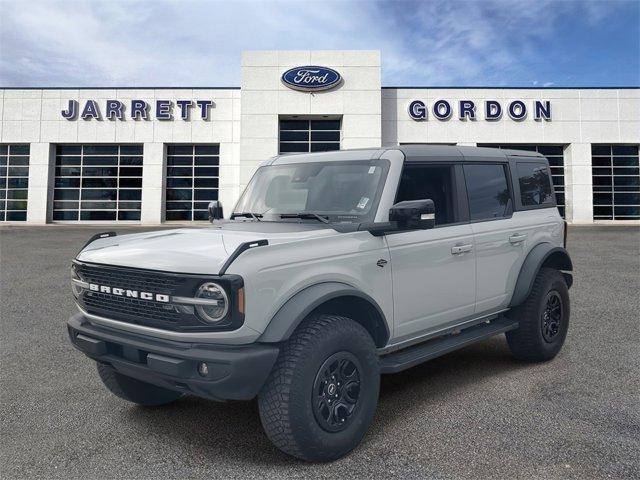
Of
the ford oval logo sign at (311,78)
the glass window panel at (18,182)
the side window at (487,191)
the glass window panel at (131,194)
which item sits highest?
the ford oval logo sign at (311,78)

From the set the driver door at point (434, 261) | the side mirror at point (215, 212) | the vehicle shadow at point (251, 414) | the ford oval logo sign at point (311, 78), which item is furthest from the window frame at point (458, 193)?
the ford oval logo sign at point (311, 78)

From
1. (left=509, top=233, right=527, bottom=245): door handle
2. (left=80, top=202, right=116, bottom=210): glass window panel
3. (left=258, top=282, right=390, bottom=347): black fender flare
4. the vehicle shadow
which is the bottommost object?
the vehicle shadow

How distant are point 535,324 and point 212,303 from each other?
3.42 metres

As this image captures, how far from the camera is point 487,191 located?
15.2ft

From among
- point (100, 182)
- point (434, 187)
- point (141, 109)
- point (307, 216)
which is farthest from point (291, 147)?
point (307, 216)

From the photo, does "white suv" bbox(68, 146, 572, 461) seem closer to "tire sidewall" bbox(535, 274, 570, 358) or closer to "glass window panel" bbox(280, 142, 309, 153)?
"tire sidewall" bbox(535, 274, 570, 358)

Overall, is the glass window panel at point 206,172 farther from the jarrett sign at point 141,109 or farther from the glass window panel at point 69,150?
the glass window panel at point 69,150

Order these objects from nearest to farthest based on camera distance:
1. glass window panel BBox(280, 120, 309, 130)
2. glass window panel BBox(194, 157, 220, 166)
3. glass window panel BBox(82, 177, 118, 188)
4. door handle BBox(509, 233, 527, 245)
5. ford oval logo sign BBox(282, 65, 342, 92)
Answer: door handle BBox(509, 233, 527, 245)
ford oval logo sign BBox(282, 65, 342, 92)
glass window panel BBox(280, 120, 309, 130)
glass window panel BBox(194, 157, 220, 166)
glass window panel BBox(82, 177, 118, 188)

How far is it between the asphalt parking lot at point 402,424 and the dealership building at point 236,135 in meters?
22.1

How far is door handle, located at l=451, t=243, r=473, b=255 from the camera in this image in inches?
159

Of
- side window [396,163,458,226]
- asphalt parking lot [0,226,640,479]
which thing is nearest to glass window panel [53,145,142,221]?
asphalt parking lot [0,226,640,479]

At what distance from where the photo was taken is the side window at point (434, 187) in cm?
389

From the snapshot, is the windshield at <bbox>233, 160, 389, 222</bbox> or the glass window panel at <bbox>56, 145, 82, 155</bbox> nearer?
the windshield at <bbox>233, 160, 389, 222</bbox>

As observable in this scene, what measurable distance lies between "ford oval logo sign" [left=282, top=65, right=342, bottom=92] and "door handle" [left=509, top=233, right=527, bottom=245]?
22.6 m
